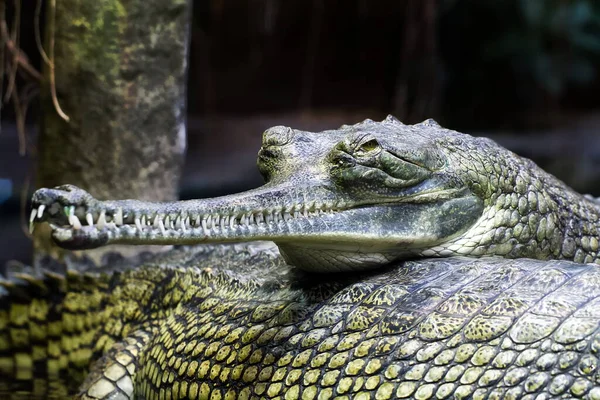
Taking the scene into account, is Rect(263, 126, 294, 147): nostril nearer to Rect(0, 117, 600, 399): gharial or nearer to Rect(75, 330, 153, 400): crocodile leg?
Rect(0, 117, 600, 399): gharial


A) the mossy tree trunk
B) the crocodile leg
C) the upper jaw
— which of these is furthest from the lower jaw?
the mossy tree trunk

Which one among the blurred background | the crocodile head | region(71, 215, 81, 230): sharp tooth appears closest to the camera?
region(71, 215, 81, 230): sharp tooth

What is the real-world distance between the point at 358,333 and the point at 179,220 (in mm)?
665

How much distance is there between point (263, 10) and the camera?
890 centimetres

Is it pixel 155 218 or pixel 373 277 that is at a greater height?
pixel 155 218

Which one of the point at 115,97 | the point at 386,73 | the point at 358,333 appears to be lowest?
the point at 358,333

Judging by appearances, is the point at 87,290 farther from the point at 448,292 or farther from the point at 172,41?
the point at 448,292

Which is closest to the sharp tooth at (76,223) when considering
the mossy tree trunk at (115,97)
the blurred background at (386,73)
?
the mossy tree trunk at (115,97)

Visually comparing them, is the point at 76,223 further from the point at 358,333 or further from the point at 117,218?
the point at 358,333

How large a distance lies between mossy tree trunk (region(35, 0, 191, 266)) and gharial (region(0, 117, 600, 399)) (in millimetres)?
1318

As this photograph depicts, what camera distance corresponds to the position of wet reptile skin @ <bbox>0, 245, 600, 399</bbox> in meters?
2.04

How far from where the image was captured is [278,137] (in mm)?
2465

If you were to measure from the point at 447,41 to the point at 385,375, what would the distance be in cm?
894

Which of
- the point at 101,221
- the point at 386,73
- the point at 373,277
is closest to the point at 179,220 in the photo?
the point at 101,221
